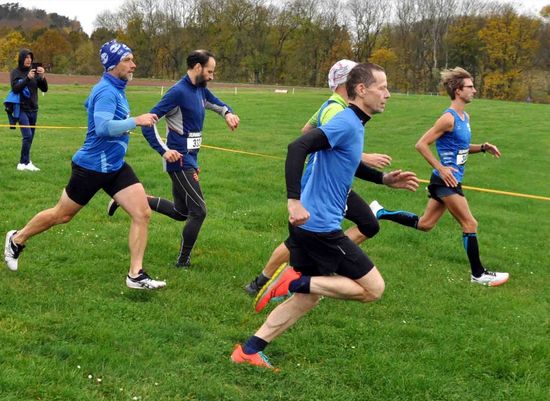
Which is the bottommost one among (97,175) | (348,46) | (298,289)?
(298,289)

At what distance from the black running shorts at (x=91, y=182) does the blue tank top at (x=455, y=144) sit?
11.3ft

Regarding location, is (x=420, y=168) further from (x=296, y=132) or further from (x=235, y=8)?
(x=235, y=8)

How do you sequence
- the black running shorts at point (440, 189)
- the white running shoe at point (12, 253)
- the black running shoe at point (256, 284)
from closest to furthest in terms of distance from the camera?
the white running shoe at point (12, 253)
the black running shoe at point (256, 284)
the black running shorts at point (440, 189)

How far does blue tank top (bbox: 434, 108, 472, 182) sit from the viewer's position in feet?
21.7

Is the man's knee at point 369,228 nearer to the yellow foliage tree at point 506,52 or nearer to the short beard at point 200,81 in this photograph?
the short beard at point 200,81

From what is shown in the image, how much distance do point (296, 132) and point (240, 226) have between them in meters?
15.0

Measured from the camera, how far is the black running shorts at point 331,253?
4.07 m

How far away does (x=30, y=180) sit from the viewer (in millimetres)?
10422

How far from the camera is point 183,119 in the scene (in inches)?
240

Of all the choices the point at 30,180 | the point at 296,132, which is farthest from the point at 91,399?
the point at 296,132

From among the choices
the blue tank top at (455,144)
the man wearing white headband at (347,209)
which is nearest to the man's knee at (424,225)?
the blue tank top at (455,144)

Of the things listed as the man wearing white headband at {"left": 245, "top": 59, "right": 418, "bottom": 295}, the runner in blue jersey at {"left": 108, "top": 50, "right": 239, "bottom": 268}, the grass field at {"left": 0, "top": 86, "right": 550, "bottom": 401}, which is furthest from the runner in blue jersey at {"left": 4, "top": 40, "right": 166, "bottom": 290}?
the man wearing white headband at {"left": 245, "top": 59, "right": 418, "bottom": 295}

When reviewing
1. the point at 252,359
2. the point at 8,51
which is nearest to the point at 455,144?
the point at 252,359

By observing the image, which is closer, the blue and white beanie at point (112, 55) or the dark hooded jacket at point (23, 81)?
the blue and white beanie at point (112, 55)
